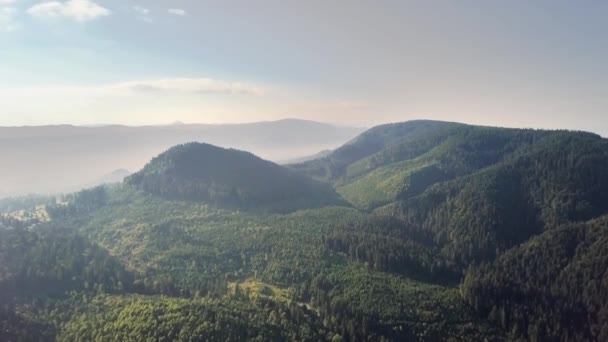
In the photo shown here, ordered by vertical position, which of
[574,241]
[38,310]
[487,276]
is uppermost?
[574,241]

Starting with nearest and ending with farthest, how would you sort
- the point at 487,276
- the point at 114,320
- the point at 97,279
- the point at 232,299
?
the point at 114,320
the point at 232,299
the point at 97,279
the point at 487,276

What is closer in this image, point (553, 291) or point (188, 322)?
point (188, 322)

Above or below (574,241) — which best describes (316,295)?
below

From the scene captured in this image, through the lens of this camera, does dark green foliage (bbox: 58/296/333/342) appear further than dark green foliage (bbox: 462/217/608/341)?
No

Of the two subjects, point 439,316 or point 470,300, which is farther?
point 470,300

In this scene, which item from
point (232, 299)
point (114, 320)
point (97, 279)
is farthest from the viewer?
point (97, 279)

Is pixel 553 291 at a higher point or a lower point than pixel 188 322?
higher

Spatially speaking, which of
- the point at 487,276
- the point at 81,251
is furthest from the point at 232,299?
the point at 487,276

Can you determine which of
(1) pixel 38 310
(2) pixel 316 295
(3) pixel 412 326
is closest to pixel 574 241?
(3) pixel 412 326

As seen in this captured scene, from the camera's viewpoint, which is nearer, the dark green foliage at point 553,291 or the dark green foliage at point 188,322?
the dark green foliage at point 188,322

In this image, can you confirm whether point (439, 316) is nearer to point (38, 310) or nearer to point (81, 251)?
point (38, 310)
